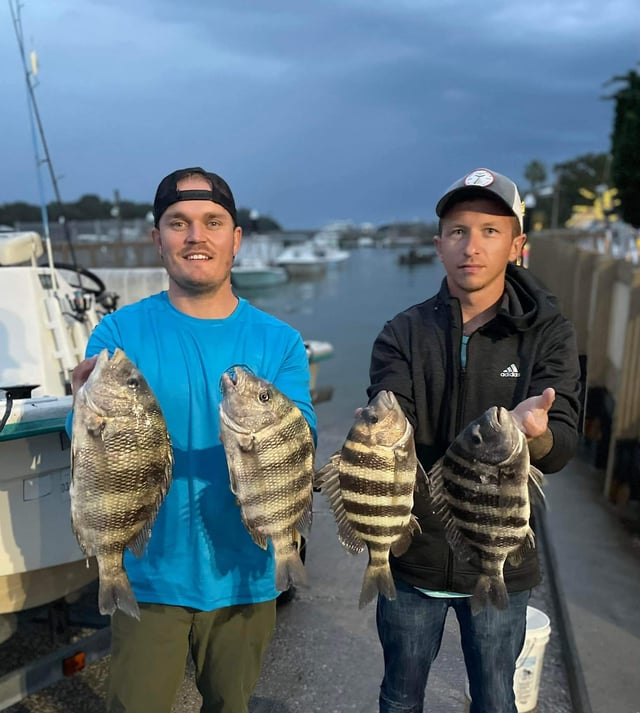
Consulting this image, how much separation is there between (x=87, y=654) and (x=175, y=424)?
7.31ft

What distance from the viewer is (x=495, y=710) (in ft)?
8.05

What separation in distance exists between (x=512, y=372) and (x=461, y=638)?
1.04m

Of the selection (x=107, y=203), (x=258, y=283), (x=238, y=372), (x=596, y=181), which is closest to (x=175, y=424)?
(x=238, y=372)

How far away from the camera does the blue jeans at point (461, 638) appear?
2402mm

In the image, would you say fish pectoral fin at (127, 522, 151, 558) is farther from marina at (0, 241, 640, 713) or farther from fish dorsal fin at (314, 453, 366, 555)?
marina at (0, 241, 640, 713)

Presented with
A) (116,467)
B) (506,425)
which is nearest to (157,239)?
(116,467)

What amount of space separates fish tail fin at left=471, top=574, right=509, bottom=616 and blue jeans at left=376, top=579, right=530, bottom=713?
0.53 feet

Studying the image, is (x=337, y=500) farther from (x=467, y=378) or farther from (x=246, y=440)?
(x=467, y=378)

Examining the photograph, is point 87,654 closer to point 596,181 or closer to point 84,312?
point 84,312

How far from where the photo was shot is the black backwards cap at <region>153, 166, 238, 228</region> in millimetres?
2492

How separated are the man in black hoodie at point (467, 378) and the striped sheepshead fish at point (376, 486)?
23 cm

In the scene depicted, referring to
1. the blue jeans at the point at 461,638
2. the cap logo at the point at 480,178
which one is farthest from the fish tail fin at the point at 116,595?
the cap logo at the point at 480,178

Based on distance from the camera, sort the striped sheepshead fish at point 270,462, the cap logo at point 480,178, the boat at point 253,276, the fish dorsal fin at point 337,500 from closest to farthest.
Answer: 1. the striped sheepshead fish at point 270,462
2. the fish dorsal fin at point 337,500
3. the cap logo at point 480,178
4. the boat at point 253,276

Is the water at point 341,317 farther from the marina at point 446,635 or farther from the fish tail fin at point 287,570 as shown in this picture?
the fish tail fin at point 287,570
